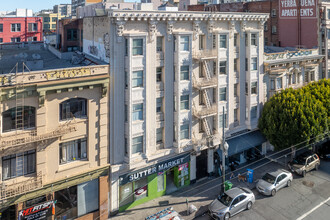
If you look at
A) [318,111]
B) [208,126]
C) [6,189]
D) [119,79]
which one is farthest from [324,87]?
[6,189]

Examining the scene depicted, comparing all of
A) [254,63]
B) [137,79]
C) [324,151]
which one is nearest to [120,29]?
[137,79]

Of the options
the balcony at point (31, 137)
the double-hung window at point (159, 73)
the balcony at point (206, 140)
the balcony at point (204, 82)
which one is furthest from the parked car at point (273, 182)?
the balcony at point (31, 137)

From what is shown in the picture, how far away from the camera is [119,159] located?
97.8 ft

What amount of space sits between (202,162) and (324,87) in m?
19.8

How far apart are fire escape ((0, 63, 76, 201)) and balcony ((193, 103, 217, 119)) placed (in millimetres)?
15174

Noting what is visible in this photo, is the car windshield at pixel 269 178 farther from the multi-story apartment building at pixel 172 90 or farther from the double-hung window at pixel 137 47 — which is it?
the double-hung window at pixel 137 47

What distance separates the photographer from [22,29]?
7375 cm

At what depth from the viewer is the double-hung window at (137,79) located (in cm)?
2933

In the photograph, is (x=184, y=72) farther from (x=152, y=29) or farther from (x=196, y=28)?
(x=152, y=29)

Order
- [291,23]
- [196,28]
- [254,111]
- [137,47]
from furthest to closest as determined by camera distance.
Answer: [291,23] < [254,111] < [196,28] < [137,47]

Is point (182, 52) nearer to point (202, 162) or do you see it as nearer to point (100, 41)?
point (100, 41)

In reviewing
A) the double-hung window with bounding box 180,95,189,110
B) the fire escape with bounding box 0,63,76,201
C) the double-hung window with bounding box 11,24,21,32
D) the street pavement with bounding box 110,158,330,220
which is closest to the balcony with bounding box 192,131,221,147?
the double-hung window with bounding box 180,95,189,110

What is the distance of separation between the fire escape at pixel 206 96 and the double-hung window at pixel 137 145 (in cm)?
720

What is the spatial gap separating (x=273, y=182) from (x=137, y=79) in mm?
19028
